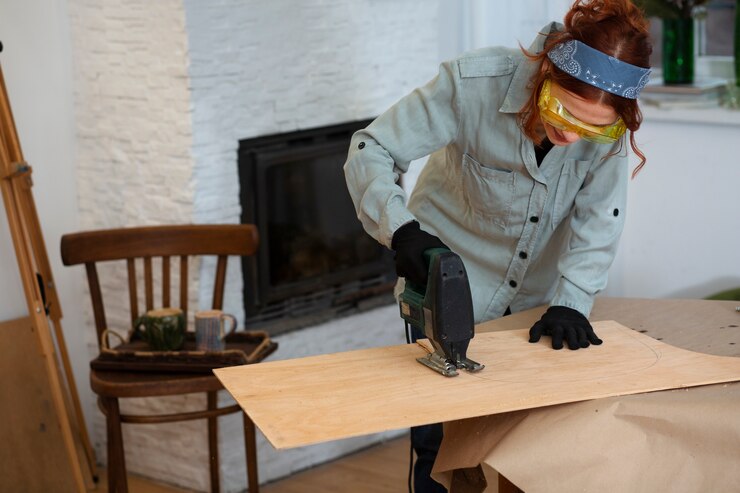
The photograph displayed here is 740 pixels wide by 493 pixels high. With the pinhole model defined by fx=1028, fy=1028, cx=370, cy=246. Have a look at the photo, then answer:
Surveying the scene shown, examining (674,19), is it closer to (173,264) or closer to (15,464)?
(173,264)

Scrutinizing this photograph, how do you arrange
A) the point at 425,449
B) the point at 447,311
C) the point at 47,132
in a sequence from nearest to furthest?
the point at 447,311 < the point at 425,449 < the point at 47,132

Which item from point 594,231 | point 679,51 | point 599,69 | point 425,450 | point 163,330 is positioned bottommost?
point 425,450

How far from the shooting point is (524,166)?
2.25 meters

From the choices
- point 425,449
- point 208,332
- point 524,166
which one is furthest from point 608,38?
point 208,332

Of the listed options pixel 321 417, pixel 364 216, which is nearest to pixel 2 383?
pixel 364 216

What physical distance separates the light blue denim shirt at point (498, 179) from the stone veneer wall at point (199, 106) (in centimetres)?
106

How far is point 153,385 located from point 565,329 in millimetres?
1178

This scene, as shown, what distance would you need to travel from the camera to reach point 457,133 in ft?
7.54

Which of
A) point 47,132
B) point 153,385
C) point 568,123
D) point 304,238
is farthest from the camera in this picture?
point 304,238

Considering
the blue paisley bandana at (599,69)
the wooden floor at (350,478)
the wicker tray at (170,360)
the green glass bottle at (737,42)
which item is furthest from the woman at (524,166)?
the green glass bottle at (737,42)

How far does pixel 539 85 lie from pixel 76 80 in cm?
186

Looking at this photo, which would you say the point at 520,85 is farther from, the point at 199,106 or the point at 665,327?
the point at 199,106

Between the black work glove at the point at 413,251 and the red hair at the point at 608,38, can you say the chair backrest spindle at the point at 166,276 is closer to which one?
the black work glove at the point at 413,251

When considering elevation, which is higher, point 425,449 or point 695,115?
point 695,115
